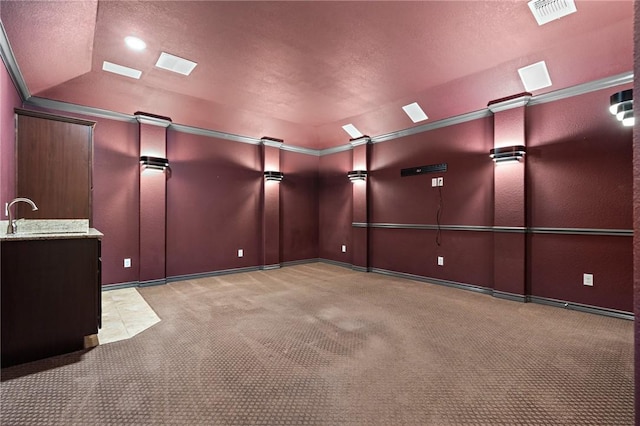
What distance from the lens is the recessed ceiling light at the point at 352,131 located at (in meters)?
5.70

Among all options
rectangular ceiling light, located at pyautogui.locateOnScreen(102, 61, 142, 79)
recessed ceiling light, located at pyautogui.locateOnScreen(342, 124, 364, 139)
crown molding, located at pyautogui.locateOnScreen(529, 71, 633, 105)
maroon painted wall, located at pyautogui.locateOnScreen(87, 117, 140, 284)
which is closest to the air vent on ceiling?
crown molding, located at pyautogui.locateOnScreen(529, 71, 633, 105)

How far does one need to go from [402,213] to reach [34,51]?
16.7ft

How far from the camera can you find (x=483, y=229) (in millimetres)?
4344

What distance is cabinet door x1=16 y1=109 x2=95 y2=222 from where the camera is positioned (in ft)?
10.5

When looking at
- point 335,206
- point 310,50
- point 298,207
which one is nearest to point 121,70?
point 310,50

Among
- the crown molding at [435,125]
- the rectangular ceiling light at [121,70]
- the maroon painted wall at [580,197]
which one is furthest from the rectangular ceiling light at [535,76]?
the rectangular ceiling light at [121,70]

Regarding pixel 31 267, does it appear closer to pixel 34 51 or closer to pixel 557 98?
pixel 34 51

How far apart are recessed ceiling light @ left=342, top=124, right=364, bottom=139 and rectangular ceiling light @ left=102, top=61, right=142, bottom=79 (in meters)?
3.42

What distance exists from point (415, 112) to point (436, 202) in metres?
1.48

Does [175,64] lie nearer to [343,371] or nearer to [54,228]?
[54,228]

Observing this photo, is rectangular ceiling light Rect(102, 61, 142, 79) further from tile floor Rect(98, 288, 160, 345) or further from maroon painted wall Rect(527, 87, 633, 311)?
maroon painted wall Rect(527, 87, 633, 311)

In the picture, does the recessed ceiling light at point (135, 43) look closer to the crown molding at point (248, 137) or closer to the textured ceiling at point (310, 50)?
the textured ceiling at point (310, 50)

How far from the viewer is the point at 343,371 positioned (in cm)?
216

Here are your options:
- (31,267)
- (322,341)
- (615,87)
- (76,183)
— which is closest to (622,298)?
(615,87)
